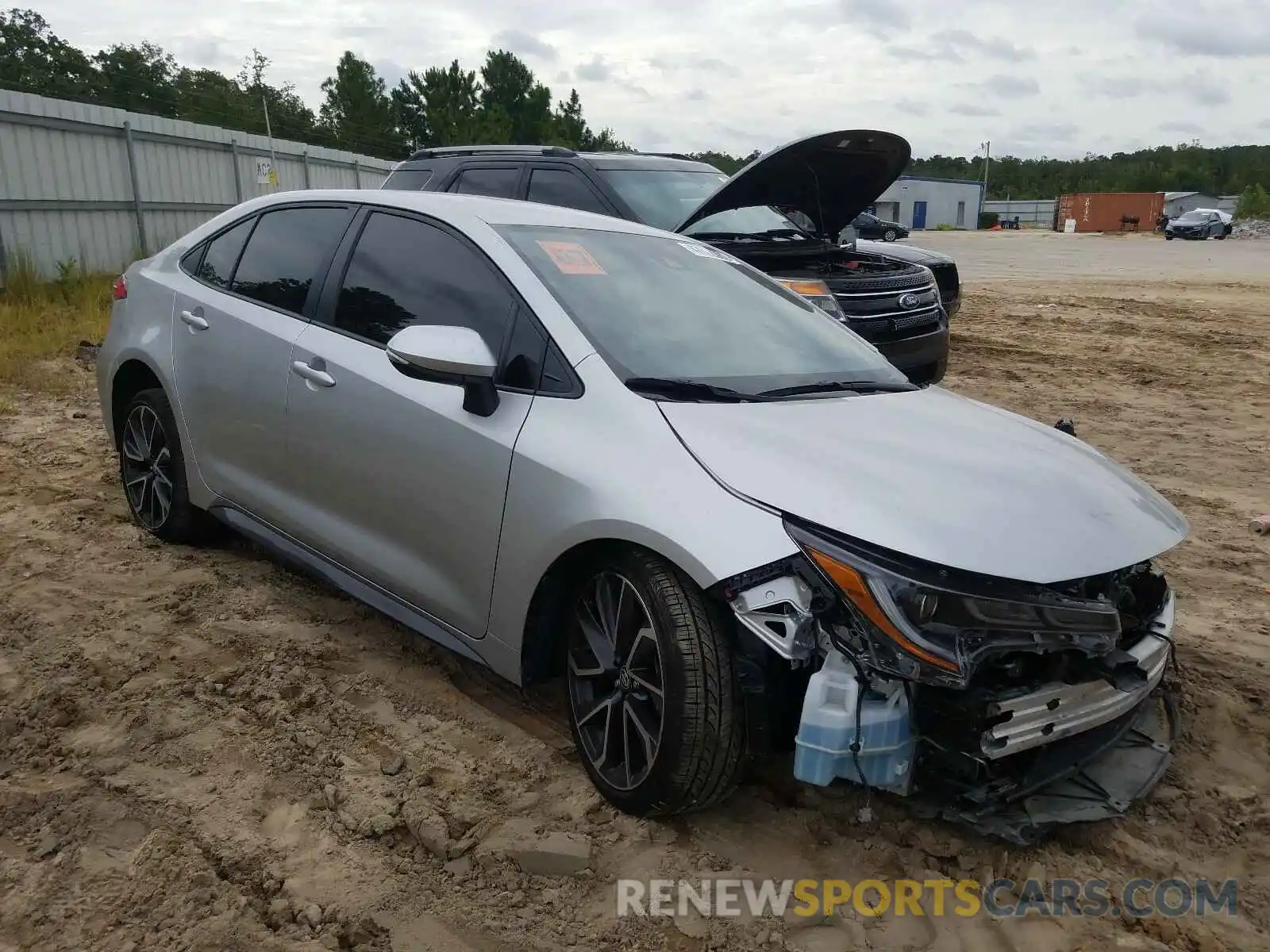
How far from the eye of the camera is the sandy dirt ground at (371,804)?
2.36 meters

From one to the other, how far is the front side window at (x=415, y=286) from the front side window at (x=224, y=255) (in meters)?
Result: 0.82

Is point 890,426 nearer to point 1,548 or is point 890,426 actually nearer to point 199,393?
point 199,393

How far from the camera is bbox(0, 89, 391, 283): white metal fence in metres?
11.9

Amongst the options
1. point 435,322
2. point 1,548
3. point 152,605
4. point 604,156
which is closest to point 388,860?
point 435,322

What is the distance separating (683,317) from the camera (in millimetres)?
3318

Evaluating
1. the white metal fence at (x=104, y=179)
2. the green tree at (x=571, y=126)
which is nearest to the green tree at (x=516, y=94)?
the green tree at (x=571, y=126)

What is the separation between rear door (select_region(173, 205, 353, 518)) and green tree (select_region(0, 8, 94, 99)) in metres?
52.2

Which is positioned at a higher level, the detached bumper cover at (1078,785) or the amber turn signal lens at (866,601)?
the amber turn signal lens at (866,601)

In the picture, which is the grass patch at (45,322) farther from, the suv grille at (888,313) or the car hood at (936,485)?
the car hood at (936,485)

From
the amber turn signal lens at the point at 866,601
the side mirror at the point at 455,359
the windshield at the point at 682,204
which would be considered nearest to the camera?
the amber turn signal lens at the point at 866,601

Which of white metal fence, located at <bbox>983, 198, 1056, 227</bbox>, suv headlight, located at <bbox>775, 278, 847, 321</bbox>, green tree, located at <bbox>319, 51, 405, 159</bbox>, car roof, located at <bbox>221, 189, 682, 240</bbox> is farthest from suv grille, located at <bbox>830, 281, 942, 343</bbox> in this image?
white metal fence, located at <bbox>983, 198, 1056, 227</bbox>

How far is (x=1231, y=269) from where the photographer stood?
23031mm

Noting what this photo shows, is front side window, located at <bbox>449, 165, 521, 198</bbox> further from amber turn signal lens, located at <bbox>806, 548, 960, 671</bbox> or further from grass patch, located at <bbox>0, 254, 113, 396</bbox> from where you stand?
amber turn signal lens, located at <bbox>806, 548, 960, 671</bbox>

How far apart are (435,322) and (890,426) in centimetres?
146
